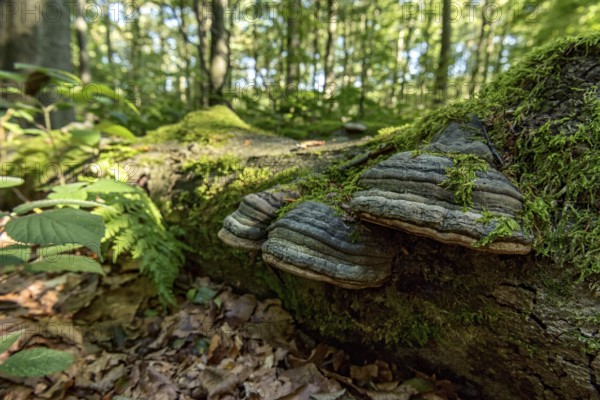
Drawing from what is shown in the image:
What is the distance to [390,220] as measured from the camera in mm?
1395

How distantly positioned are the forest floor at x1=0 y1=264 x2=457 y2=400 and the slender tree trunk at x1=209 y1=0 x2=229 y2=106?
15.2 feet

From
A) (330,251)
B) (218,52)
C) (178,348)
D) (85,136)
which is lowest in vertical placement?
(178,348)

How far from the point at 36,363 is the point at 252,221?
1469 mm

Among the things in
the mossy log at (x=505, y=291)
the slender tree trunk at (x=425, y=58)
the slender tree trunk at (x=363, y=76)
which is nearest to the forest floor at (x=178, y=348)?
the mossy log at (x=505, y=291)

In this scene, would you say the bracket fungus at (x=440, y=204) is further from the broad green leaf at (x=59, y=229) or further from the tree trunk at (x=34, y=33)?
the tree trunk at (x=34, y=33)

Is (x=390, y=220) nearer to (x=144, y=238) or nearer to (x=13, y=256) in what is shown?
(x=13, y=256)

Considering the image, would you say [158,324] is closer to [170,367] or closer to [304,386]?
[170,367]

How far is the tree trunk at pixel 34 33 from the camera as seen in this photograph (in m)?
4.80

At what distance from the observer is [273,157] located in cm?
333

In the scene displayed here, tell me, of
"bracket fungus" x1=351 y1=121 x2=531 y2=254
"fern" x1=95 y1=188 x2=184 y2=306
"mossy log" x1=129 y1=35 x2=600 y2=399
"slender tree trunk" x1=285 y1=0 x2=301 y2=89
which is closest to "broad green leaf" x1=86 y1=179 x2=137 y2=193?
"fern" x1=95 y1=188 x2=184 y2=306

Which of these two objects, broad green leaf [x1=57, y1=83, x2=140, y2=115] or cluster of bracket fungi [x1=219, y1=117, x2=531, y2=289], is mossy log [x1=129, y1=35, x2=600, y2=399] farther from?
broad green leaf [x1=57, y1=83, x2=140, y2=115]

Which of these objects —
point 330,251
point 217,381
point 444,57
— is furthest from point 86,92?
point 444,57

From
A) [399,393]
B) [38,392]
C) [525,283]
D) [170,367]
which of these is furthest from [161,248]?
[525,283]

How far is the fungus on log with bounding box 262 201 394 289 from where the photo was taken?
157 centimetres
